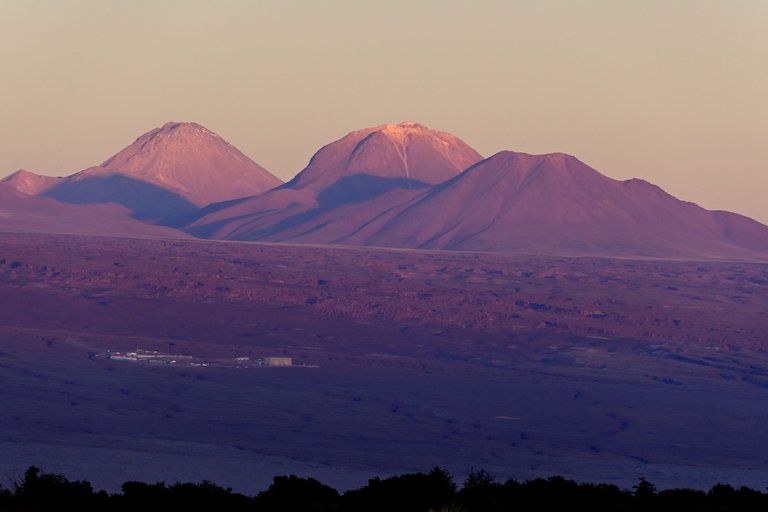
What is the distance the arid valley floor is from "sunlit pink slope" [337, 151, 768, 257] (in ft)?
149

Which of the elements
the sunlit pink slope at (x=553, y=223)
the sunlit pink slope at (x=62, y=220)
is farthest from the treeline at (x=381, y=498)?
the sunlit pink slope at (x=553, y=223)

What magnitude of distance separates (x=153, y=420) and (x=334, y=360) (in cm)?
2171

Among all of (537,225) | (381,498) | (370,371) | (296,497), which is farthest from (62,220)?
(381,498)

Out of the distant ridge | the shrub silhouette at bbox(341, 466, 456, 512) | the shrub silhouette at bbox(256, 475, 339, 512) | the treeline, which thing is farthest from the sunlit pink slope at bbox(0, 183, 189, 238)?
the shrub silhouette at bbox(341, 466, 456, 512)

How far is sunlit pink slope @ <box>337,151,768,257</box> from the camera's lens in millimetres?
177000

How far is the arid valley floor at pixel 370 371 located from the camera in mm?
45000

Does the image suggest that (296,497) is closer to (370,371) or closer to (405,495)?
(405,495)

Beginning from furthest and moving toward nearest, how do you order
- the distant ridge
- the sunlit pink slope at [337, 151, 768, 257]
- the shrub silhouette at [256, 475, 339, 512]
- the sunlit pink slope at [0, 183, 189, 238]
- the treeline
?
the distant ridge
the sunlit pink slope at [337, 151, 768, 257]
the sunlit pink slope at [0, 183, 189, 238]
the shrub silhouette at [256, 475, 339, 512]
the treeline

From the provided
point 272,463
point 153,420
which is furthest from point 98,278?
point 272,463

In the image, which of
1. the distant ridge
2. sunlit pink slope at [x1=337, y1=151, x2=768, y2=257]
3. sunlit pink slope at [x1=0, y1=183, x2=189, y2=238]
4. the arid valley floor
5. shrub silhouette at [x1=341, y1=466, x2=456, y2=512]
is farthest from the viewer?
the distant ridge

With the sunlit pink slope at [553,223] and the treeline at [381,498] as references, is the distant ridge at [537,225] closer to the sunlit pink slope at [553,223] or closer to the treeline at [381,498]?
the sunlit pink slope at [553,223]

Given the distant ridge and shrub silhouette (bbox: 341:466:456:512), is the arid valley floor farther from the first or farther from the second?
the distant ridge

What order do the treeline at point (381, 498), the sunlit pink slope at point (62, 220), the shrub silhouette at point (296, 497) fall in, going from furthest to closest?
1. the sunlit pink slope at point (62, 220)
2. the shrub silhouette at point (296, 497)
3. the treeline at point (381, 498)

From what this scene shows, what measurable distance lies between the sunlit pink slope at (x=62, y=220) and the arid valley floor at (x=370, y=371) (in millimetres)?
41059
